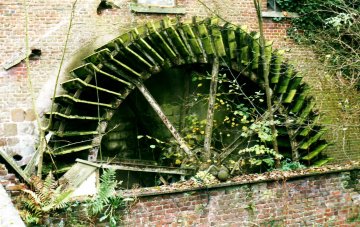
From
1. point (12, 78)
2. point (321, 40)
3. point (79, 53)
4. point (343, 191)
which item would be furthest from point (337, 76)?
point (12, 78)

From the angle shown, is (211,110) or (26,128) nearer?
(26,128)

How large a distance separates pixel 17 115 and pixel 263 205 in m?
4.53

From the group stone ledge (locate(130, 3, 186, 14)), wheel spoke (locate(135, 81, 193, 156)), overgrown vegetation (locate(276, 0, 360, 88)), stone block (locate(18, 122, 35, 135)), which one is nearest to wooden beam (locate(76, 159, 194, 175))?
wheel spoke (locate(135, 81, 193, 156))

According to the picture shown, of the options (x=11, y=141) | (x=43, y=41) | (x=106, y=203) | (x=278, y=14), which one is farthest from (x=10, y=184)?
(x=278, y=14)

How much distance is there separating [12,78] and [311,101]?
5.66 meters

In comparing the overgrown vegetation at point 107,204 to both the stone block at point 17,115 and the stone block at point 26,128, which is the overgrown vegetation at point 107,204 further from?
the stone block at point 17,115

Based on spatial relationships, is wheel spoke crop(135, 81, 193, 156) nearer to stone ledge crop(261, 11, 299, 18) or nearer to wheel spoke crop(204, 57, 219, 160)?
wheel spoke crop(204, 57, 219, 160)

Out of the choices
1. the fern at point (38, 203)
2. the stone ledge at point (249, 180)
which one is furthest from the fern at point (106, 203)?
the fern at point (38, 203)

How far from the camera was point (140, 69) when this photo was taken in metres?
8.66

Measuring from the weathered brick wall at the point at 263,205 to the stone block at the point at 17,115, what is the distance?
3.53 m

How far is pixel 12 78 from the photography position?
8758mm

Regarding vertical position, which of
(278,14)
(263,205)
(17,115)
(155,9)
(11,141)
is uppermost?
(278,14)

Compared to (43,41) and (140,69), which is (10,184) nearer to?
(140,69)

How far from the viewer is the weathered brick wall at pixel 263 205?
20.8 feet
